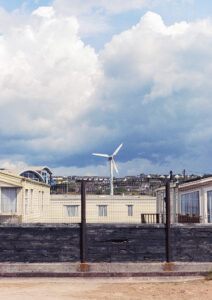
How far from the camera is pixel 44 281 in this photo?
1287cm

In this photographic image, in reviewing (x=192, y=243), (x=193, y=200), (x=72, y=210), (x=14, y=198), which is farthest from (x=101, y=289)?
(x=72, y=210)

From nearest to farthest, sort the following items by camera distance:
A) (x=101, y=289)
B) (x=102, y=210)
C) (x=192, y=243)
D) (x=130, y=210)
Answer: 1. (x=101, y=289)
2. (x=192, y=243)
3. (x=102, y=210)
4. (x=130, y=210)

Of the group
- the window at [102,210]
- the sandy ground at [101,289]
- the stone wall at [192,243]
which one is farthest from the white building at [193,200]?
the window at [102,210]

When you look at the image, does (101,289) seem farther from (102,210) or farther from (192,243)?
(102,210)

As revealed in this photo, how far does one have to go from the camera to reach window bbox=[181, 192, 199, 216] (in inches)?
836

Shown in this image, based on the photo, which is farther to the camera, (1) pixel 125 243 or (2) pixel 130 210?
(2) pixel 130 210

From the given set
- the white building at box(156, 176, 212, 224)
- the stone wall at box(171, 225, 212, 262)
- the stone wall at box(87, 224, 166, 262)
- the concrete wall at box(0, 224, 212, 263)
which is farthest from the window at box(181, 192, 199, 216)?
the stone wall at box(87, 224, 166, 262)

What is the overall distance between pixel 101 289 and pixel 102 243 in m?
2.13

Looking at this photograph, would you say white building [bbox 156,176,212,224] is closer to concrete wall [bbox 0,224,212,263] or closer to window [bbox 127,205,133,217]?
concrete wall [bbox 0,224,212,263]

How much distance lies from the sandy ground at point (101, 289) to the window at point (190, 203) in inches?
335

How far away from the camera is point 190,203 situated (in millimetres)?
22250

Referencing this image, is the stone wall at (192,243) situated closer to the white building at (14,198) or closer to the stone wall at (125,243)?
the stone wall at (125,243)

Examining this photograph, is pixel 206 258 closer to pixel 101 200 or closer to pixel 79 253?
pixel 79 253

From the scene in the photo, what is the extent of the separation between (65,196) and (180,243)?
22868 mm
